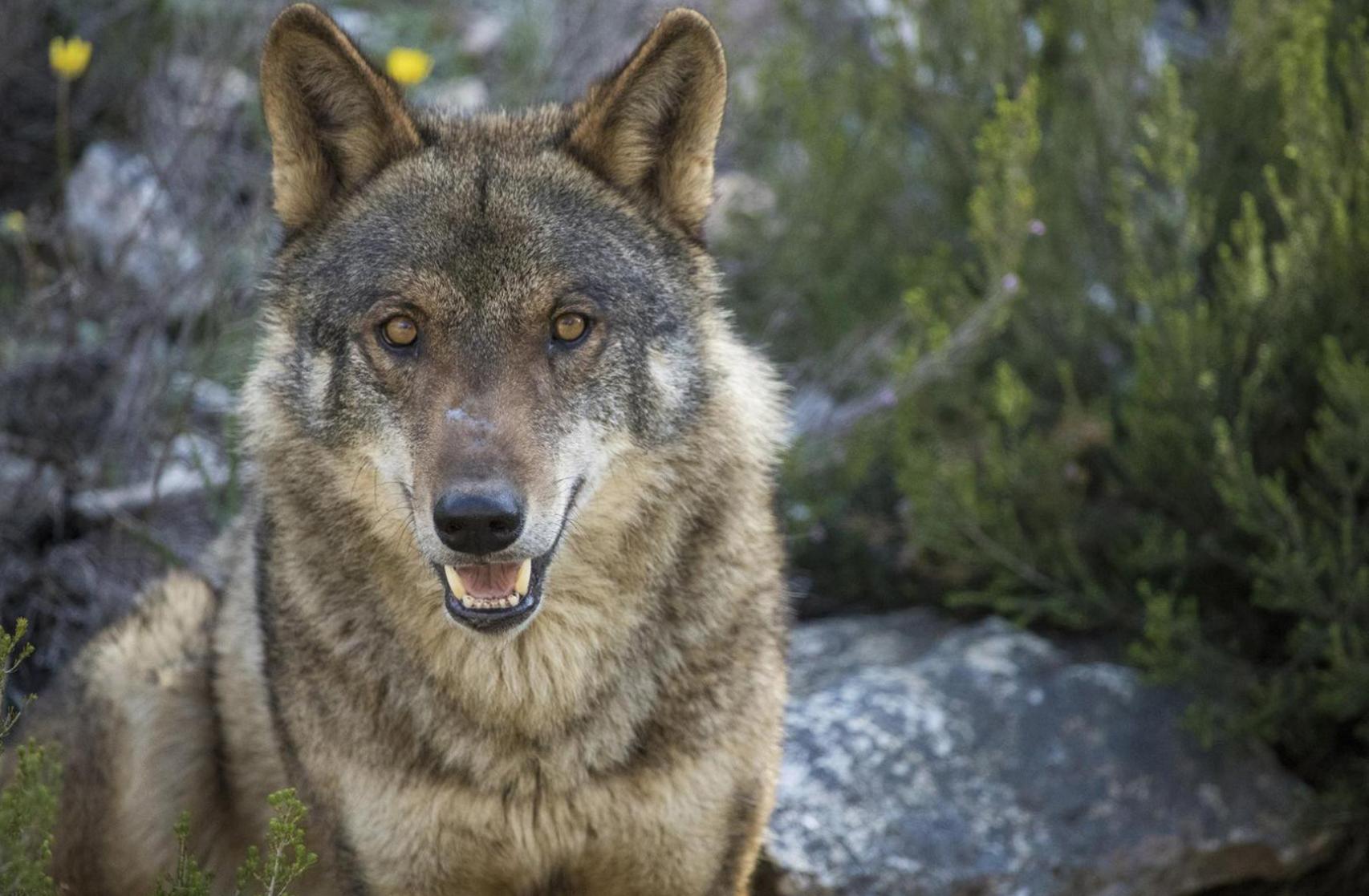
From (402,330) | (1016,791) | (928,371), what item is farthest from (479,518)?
(928,371)

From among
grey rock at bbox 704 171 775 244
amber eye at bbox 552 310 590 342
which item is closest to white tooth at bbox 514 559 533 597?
amber eye at bbox 552 310 590 342

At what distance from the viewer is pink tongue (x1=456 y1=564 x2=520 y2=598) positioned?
117 inches

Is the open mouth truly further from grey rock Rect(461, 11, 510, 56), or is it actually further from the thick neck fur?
grey rock Rect(461, 11, 510, 56)

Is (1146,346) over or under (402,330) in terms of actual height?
under

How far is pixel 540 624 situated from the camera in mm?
3336

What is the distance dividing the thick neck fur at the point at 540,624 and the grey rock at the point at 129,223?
2.62 metres

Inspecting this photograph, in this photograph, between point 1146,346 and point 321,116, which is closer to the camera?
point 321,116

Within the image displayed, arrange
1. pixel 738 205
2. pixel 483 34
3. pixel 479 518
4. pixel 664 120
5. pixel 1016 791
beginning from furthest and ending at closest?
pixel 483 34 < pixel 738 205 < pixel 1016 791 < pixel 664 120 < pixel 479 518

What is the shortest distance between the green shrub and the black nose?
227cm

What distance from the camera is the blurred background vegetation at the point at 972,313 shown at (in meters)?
4.55

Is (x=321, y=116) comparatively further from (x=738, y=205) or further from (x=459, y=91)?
(x=459, y=91)

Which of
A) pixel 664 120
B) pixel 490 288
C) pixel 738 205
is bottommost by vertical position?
pixel 738 205

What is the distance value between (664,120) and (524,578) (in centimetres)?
121

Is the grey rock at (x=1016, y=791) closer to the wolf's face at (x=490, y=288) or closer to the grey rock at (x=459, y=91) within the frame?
the wolf's face at (x=490, y=288)
